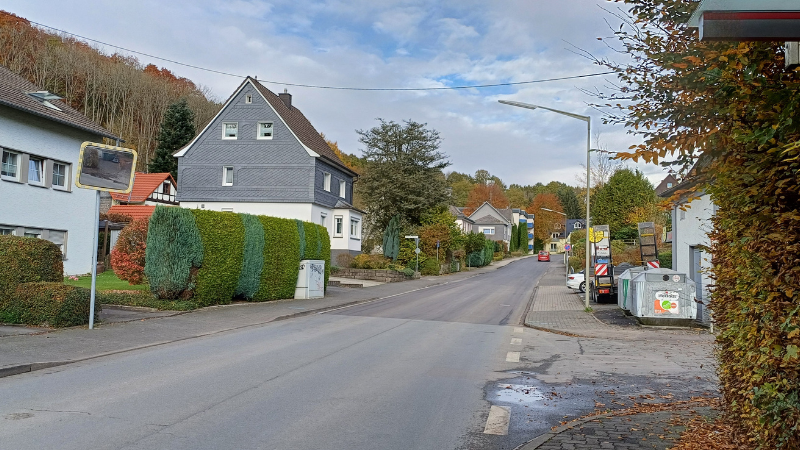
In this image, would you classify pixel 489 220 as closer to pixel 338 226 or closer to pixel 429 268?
pixel 429 268

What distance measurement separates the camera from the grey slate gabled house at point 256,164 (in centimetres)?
4312

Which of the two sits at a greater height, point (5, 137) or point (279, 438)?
point (5, 137)

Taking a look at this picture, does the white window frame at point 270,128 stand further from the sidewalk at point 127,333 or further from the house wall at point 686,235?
the house wall at point 686,235

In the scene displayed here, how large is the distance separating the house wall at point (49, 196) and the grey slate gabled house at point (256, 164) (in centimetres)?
1566

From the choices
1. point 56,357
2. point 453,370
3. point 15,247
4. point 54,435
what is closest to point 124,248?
point 15,247

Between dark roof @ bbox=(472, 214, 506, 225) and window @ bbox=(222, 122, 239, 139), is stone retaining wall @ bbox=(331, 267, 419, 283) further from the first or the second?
dark roof @ bbox=(472, 214, 506, 225)

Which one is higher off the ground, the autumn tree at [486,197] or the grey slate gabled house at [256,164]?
the autumn tree at [486,197]

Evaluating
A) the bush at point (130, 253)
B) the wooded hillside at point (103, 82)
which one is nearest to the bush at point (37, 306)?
the bush at point (130, 253)

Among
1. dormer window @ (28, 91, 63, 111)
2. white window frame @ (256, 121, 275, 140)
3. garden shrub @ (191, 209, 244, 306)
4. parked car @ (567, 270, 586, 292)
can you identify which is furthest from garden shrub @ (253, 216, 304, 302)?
white window frame @ (256, 121, 275, 140)

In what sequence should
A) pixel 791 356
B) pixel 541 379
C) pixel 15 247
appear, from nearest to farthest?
1. pixel 791 356
2. pixel 541 379
3. pixel 15 247

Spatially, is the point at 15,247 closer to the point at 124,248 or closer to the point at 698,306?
the point at 124,248

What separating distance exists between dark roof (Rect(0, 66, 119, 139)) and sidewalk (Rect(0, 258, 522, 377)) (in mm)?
10983

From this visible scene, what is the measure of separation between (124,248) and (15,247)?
1010cm

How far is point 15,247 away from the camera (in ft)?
42.4
